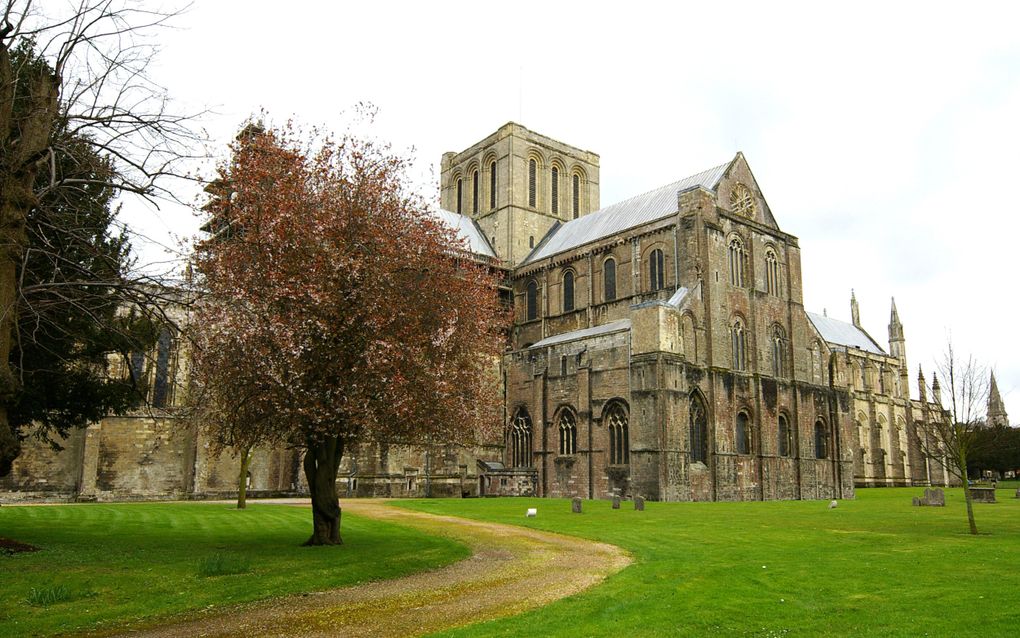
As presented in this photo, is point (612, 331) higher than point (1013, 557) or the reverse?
higher

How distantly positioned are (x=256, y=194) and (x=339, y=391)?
197 inches

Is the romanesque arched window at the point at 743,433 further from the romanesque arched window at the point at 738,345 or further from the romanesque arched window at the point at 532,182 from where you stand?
the romanesque arched window at the point at 532,182

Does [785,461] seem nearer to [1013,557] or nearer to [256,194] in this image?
[1013,557]

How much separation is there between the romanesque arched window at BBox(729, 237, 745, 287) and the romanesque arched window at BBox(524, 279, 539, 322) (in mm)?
12898

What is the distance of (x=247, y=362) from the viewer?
15.7m

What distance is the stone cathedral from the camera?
38.5 m

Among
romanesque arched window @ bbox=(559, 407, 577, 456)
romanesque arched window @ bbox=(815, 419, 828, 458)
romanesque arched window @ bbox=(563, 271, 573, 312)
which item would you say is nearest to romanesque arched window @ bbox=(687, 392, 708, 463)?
romanesque arched window @ bbox=(559, 407, 577, 456)

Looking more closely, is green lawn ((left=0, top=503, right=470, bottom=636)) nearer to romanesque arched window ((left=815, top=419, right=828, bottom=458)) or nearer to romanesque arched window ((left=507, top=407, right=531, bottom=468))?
romanesque arched window ((left=507, top=407, right=531, bottom=468))

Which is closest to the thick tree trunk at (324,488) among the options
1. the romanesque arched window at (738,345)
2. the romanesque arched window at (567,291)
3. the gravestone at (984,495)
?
the romanesque arched window at (738,345)

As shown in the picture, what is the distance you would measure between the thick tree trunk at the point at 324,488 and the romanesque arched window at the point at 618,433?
78.4 feet

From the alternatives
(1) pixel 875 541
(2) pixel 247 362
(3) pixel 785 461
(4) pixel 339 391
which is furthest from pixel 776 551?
(3) pixel 785 461

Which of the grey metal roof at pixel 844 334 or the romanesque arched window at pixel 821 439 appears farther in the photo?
the grey metal roof at pixel 844 334

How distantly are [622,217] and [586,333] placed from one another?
9714 mm

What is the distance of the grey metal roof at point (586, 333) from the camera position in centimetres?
4226
